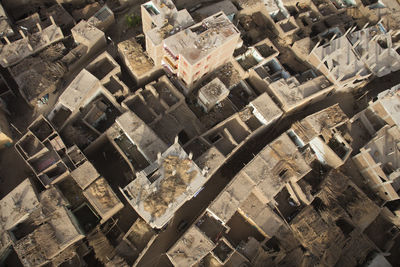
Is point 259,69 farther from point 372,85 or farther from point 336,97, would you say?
point 372,85

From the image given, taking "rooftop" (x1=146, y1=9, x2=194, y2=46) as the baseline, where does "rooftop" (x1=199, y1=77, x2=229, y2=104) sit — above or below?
below

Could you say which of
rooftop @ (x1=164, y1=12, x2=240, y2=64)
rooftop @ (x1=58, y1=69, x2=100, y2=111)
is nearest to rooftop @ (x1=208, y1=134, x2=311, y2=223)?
rooftop @ (x1=164, y1=12, x2=240, y2=64)

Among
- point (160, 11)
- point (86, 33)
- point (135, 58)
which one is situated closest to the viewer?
point (160, 11)

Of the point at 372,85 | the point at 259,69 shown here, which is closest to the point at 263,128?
the point at 259,69

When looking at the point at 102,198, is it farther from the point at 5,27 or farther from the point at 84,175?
the point at 5,27

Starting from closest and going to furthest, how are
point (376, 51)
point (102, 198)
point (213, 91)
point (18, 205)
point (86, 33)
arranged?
1. point (18, 205)
2. point (102, 198)
3. point (213, 91)
4. point (86, 33)
5. point (376, 51)

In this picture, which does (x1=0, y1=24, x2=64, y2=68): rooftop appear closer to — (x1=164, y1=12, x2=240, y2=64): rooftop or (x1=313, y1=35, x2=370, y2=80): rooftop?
(x1=164, y1=12, x2=240, y2=64): rooftop

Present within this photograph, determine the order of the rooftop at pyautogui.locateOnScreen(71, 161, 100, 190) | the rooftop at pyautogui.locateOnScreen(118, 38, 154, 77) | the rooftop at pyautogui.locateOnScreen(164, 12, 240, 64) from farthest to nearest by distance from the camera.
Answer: the rooftop at pyautogui.locateOnScreen(118, 38, 154, 77) → the rooftop at pyautogui.locateOnScreen(164, 12, 240, 64) → the rooftop at pyautogui.locateOnScreen(71, 161, 100, 190)

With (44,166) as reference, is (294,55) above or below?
below

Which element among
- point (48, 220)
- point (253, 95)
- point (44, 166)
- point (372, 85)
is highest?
point (44, 166)

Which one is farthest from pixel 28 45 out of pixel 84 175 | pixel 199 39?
pixel 199 39

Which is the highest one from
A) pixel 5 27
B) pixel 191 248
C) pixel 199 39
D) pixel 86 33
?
pixel 5 27
